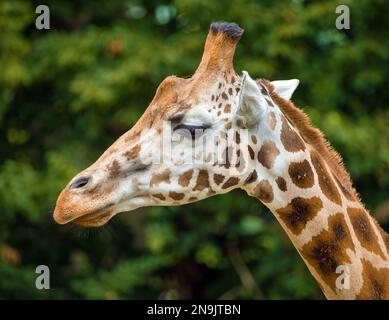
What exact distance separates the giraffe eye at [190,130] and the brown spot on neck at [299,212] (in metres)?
0.47

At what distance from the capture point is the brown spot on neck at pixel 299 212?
150 inches

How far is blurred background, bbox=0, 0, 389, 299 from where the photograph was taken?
8508mm

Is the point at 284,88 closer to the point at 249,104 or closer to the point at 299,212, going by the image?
the point at 249,104

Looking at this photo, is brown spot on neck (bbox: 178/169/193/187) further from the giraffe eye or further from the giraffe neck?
the giraffe neck

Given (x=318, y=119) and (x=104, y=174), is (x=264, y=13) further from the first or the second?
(x=104, y=174)

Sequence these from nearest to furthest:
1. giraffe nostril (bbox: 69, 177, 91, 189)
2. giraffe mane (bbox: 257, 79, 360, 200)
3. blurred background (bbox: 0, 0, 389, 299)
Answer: giraffe nostril (bbox: 69, 177, 91, 189) < giraffe mane (bbox: 257, 79, 360, 200) < blurred background (bbox: 0, 0, 389, 299)

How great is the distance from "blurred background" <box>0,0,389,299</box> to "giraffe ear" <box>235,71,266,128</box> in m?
4.37

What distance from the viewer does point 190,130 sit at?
372cm

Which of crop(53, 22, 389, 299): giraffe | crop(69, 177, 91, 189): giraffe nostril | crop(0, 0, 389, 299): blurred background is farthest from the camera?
crop(0, 0, 389, 299): blurred background

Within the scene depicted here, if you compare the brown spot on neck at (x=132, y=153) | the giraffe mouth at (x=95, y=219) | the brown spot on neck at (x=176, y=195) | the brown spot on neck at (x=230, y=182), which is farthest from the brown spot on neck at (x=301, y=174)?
the giraffe mouth at (x=95, y=219)

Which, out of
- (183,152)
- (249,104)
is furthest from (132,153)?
(249,104)

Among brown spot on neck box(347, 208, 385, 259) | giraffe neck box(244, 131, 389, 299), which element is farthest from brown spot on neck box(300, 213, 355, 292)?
brown spot on neck box(347, 208, 385, 259)

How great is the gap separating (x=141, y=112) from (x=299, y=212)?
4.93m

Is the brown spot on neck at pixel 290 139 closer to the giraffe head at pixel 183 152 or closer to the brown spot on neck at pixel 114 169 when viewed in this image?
the giraffe head at pixel 183 152
